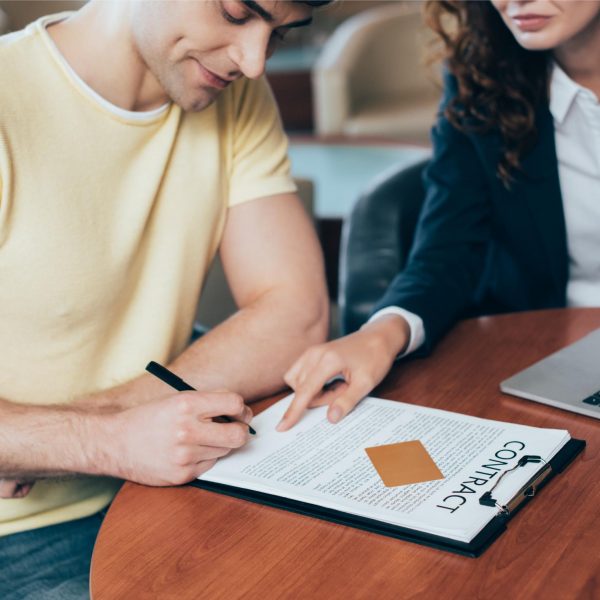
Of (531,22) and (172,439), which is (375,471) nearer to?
(172,439)

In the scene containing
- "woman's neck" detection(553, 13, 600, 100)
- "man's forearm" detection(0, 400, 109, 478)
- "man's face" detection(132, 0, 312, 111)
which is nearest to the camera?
"man's forearm" detection(0, 400, 109, 478)

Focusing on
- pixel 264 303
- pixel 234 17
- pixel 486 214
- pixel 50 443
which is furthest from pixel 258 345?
pixel 486 214

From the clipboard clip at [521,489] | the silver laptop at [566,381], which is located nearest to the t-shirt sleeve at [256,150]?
the silver laptop at [566,381]

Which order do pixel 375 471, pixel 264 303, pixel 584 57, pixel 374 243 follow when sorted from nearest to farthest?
pixel 375 471 → pixel 264 303 → pixel 584 57 → pixel 374 243

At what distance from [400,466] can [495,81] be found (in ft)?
2.71

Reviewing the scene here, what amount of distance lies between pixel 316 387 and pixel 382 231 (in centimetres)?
71

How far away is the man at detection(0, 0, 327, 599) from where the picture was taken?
981 millimetres

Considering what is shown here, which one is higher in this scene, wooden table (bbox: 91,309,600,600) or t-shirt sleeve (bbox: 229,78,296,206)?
t-shirt sleeve (bbox: 229,78,296,206)

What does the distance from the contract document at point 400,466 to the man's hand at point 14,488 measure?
263 millimetres

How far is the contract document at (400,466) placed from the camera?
789 mm

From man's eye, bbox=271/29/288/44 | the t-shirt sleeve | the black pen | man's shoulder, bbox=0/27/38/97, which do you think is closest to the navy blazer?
the t-shirt sleeve

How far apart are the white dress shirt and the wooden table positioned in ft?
2.01

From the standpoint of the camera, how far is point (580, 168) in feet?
4.78

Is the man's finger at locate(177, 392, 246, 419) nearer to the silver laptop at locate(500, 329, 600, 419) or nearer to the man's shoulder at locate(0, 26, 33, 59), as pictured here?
the silver laptop at locate(500, 329, 600, 419)
